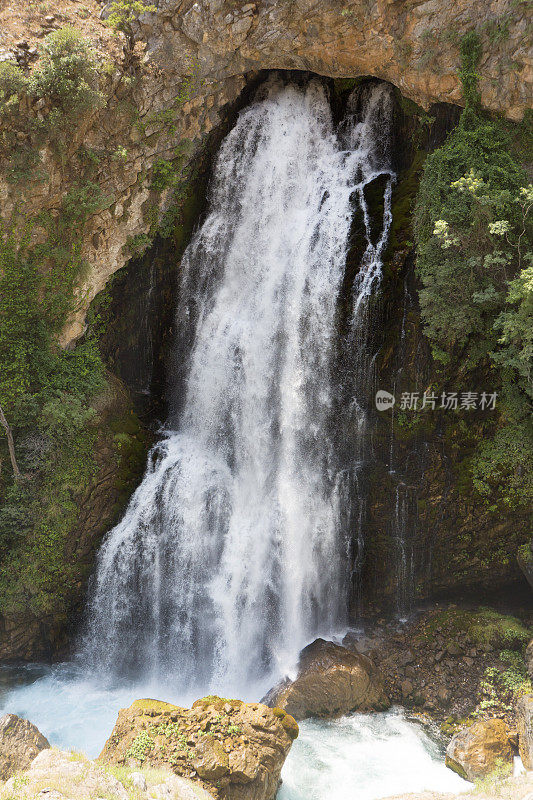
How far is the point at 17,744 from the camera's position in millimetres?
8688

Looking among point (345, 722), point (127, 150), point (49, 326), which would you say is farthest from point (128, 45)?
point (345, 722)

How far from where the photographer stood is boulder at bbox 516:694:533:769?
27.7 feet

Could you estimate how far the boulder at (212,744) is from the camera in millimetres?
7629

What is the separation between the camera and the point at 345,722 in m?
9.97

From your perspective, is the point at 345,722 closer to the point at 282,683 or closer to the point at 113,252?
the point at 282,683

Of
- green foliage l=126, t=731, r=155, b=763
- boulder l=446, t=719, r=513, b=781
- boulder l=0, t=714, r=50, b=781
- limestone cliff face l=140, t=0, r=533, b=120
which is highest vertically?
limestone cliff face l=140, t=0, r=533, b=120

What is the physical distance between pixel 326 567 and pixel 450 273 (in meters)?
6.78

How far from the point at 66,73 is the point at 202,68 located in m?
3.31

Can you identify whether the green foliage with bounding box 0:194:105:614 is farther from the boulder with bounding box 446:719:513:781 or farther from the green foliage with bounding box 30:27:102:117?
the boulder with bounding box 446:719:513:781

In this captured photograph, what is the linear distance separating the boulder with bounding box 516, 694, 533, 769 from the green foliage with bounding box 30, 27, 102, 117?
13.8 metres

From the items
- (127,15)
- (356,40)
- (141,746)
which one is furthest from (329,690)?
(127,15)

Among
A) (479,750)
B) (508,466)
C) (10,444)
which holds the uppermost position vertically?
(508,466)

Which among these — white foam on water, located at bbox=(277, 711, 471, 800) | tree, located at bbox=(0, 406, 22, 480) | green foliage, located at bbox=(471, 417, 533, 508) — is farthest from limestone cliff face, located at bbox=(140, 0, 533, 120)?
white foam on water, located at bbox=(277, 711, 471, 800)

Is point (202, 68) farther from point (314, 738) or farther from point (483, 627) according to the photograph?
point (314, 738)
